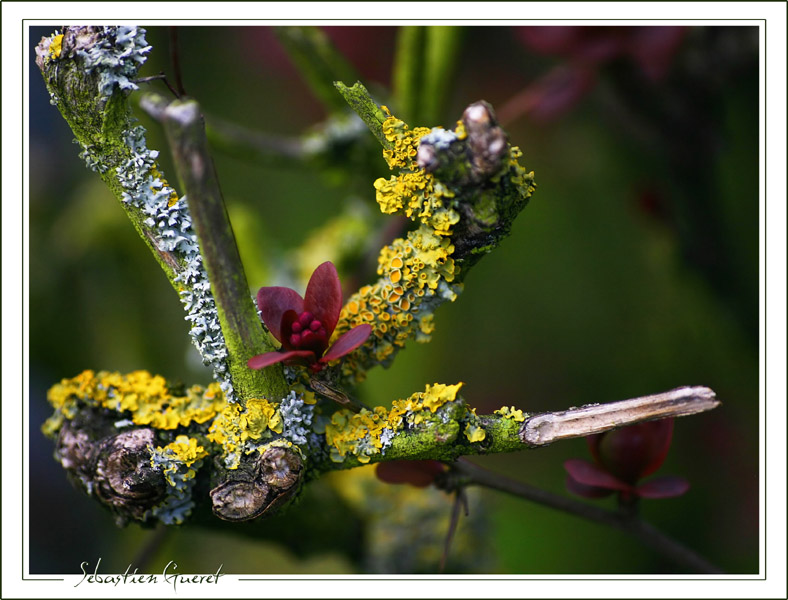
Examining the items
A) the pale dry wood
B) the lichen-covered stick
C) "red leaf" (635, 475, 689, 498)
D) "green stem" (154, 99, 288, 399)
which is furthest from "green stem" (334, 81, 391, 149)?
"red leaf" (635, 475, 689, 498)

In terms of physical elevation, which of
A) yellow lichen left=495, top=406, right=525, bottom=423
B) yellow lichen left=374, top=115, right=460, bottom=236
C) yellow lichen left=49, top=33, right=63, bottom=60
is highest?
yellow lichen left=49, top=33, right=63, bottom=60

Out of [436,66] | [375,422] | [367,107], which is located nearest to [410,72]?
[436,66]

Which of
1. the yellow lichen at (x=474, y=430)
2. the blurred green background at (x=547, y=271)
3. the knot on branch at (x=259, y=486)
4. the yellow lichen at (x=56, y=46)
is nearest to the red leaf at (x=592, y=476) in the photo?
the yellow lichen at (x=474, y=430)

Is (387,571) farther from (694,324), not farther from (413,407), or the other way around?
(694,324)

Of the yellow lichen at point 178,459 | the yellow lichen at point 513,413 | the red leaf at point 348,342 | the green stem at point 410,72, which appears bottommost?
the yellow lichen at point 178,459

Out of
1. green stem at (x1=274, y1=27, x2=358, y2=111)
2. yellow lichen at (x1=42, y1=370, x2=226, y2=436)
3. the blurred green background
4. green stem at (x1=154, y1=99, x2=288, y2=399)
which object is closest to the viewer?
green stem at (x1=154, y1=99, x2=288, y2=399)

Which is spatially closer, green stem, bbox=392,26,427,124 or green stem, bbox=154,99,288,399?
green stem, bbox=154,99,288,399

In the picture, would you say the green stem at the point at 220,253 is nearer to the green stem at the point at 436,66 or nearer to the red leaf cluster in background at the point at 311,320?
the red leaf cluster in background at the point at 311,320

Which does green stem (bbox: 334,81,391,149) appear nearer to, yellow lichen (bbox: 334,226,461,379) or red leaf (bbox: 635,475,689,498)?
yellow lichen (bbox: 334,226,461,379)
